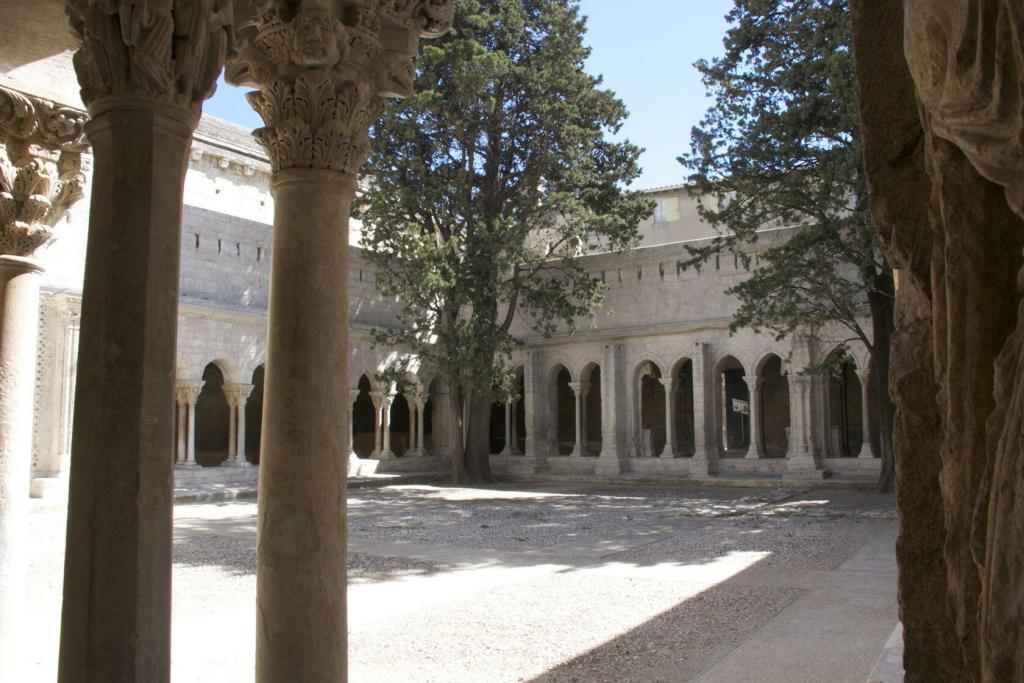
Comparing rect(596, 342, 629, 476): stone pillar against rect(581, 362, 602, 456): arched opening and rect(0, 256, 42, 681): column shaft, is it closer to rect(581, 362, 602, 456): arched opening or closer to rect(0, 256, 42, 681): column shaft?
rect(581, 362, 602, 456): arched opening

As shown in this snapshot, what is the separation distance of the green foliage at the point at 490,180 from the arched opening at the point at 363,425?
7.33 meters

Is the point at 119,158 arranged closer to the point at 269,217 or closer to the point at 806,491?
the point at 806,491

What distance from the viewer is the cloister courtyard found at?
4.81 meters

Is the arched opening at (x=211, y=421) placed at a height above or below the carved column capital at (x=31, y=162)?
below

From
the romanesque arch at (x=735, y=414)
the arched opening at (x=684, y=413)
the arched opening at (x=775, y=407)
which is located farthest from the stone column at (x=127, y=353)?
the arched opening at (x=684, y=413)

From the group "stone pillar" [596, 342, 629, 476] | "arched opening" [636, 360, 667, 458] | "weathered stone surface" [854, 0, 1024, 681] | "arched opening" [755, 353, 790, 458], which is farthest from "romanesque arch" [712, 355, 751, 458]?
"weathered stone surface" [854, 0, 1024, 681]

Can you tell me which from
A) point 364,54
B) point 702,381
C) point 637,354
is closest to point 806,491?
point 702,381

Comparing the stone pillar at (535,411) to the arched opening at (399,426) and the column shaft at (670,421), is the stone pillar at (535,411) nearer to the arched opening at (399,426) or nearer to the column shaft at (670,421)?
the column shaft at (670,421)

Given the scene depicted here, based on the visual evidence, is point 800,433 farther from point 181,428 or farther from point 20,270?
point 20,270

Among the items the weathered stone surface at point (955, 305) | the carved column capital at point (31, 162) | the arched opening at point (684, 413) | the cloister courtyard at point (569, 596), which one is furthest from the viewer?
the arched opening at point (684, 413)

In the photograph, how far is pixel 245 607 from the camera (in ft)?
21.5

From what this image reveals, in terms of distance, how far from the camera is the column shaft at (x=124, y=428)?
2.36 metres

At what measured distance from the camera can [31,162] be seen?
434cm

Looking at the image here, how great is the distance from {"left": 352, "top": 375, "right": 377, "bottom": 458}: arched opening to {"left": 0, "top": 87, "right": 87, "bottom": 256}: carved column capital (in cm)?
2263
